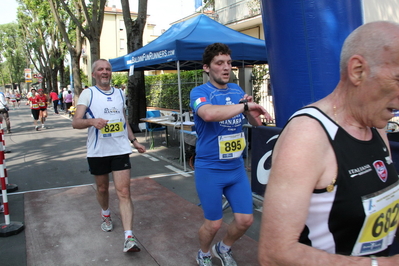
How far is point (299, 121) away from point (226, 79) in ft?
5.85

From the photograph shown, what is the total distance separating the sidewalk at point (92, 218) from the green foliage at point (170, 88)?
7036 mm

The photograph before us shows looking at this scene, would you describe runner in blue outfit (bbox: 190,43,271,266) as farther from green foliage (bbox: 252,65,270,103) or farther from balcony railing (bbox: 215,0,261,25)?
balcony railing (bbox: 215,0,261,25)

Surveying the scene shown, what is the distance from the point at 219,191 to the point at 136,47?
34.4ft

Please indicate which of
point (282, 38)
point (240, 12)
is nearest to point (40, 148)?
point (282, 38)

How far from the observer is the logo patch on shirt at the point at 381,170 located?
1172 mm

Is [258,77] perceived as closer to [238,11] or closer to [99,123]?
[238,11]

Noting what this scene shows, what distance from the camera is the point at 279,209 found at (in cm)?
104

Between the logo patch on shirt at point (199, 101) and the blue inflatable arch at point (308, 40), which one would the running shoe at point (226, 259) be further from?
the blue inflatable arch at point (308, 40)

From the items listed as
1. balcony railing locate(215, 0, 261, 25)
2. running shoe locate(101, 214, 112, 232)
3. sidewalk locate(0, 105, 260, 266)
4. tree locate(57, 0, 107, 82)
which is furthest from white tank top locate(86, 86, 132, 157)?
balcony railing locate(215, 0, 261, 25)

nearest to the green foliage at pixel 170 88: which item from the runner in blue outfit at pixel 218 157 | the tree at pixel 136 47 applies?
the tree at pixel 136 47

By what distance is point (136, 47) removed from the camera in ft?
40.4

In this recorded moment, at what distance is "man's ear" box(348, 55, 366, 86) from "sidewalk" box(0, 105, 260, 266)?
268 cm

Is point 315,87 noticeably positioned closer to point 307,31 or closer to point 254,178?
point 307,31

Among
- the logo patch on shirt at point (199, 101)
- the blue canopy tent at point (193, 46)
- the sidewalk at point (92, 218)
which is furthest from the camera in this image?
the blue canopy tent at point (193, 46)
